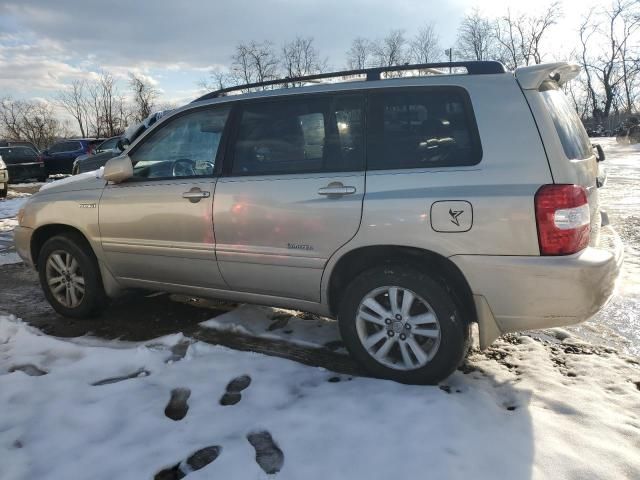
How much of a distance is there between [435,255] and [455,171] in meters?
0.47

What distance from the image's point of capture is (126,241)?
13.0ft

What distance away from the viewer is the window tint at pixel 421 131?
9.24 ft

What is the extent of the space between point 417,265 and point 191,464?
5.10 feet

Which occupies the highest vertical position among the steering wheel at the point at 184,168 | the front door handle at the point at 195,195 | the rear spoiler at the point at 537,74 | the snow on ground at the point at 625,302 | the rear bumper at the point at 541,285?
the rear spoiler at the point at 537,74

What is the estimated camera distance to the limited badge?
106 inches

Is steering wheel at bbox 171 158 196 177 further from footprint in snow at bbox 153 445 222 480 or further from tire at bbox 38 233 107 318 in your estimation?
footprint in snow at bbox 153 445 222 480

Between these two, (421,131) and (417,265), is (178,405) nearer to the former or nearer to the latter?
A: (417,265)

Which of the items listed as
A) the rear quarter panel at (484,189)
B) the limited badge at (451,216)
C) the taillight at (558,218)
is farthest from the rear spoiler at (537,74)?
the limited badge at (451,216)

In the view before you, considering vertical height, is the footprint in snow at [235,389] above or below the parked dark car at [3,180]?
below

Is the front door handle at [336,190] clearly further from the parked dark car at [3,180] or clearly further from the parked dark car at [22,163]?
the parked dark car at [22,163]

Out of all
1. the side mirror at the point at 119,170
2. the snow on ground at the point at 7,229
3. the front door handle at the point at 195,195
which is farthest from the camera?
the snow on ground at the point at 7,229

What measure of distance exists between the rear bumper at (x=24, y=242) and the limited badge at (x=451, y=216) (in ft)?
11.5

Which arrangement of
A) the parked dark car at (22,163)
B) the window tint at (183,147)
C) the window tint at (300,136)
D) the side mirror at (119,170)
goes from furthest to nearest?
the parked dark car at (22,163), the side mirror at (119,170), the window tint at (183,147), the window tint at (300,136)

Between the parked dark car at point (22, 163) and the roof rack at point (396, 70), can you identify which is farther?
the parked dark car at point (22, 163)
